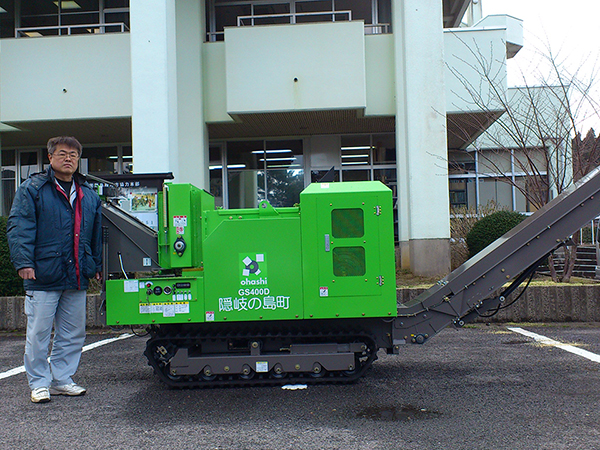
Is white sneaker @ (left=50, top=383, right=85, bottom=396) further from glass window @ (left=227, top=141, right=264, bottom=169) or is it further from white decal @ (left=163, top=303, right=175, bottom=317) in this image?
glass window @ (left=227, top=141, right=264, bottom=169)

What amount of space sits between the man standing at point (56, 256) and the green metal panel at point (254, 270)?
110cm

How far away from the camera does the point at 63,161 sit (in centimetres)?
492

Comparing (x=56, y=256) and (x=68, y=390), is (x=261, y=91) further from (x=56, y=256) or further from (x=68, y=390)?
(x=68, y=390)

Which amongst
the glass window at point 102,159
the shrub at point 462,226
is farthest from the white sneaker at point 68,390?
the glass window at point 102,159

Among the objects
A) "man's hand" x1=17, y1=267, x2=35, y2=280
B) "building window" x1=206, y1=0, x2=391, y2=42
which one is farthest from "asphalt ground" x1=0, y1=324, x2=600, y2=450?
"building window" x1=206, y1=0, x2=391, y2=42

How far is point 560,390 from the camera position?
4.69 m

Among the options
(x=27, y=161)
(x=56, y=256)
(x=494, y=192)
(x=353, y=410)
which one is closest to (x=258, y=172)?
(x=27, y=161)

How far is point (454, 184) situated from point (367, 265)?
1315 centimetres

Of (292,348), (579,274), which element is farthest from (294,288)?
(579,274)

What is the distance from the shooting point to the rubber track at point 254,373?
5.08 m

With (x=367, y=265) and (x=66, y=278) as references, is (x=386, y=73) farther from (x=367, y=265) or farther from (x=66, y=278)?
(x=66, y=278)

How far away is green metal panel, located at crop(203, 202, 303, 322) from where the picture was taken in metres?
4.93

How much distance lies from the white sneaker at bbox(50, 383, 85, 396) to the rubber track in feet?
2.06

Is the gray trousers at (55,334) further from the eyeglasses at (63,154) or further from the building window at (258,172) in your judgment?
the building window at (258,172)
